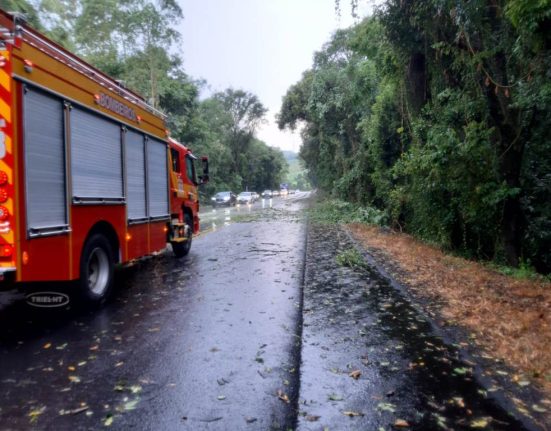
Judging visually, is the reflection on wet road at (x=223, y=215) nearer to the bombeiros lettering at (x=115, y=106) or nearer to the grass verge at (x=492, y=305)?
the bombeiros lettering at (x=115, y=106)

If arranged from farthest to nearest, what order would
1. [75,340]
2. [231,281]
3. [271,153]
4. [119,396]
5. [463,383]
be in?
[271,153] < [231,281] < [75,340] < [463,383] < [119,396]

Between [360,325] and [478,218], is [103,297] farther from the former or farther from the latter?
Answer: [478,218]

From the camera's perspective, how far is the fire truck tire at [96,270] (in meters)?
6.30

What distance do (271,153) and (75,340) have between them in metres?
84.1

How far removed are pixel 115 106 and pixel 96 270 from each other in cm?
265

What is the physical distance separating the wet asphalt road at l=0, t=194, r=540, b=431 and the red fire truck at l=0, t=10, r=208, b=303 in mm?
886

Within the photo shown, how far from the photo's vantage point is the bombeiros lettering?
6.94 meters

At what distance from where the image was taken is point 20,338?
5.41 metres

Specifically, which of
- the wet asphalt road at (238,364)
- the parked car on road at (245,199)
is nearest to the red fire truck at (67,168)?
the wet asphalt road at (238,364)

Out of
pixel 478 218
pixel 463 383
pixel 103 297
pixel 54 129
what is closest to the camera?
pixel 463 383

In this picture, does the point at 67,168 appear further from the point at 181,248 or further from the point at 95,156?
the point at 181,248

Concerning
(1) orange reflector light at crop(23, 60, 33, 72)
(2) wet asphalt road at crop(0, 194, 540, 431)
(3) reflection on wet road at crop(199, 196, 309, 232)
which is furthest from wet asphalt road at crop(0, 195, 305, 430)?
(3) reflection on wet road at crop(199, 196, 309, 232)

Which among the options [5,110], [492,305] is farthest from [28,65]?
[492,305]

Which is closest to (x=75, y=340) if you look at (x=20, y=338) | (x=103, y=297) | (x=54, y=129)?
(x=20, y=338)
